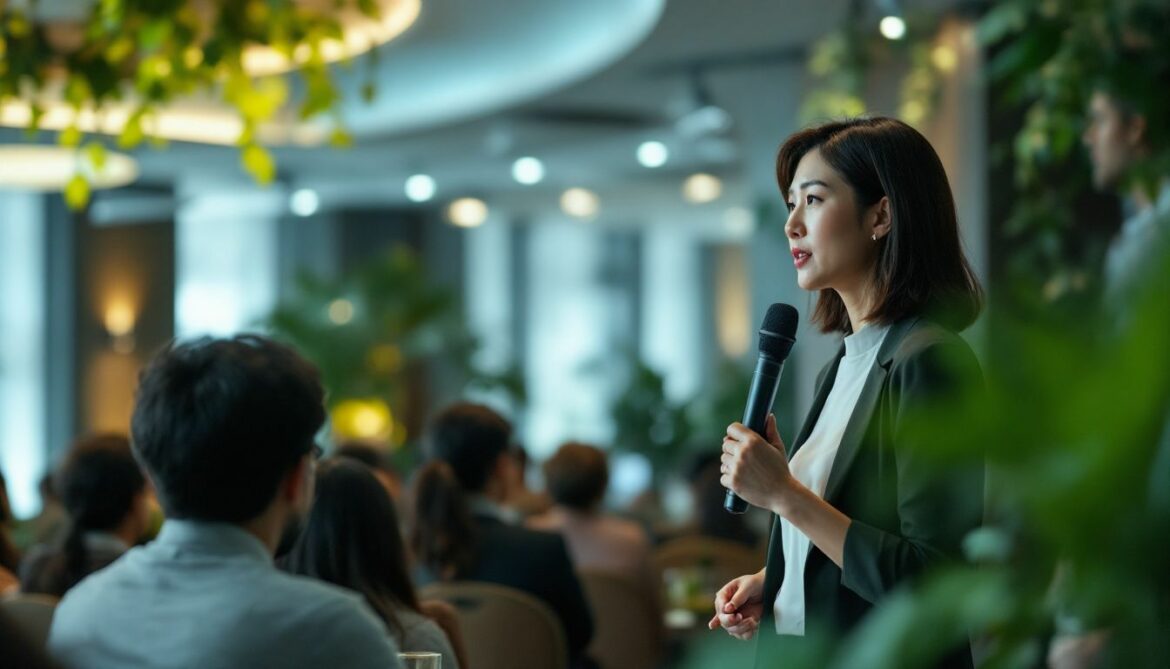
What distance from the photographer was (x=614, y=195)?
13938mm

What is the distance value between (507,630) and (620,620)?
1.15m

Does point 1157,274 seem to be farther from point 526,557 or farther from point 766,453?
point 526,557

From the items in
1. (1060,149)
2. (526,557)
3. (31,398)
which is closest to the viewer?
(1060,149)

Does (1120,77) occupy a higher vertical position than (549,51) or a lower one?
lower

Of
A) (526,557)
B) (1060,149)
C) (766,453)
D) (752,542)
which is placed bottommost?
(752,542)

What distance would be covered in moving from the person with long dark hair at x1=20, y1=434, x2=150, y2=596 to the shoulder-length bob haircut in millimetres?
2003

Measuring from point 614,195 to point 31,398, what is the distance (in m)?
5.76

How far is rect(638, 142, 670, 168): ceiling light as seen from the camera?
10344 millimetres

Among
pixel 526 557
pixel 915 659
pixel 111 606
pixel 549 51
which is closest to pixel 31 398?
pixel 549 51

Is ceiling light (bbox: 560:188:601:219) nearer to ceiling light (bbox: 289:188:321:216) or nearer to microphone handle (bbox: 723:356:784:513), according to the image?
ceiling light (bbox: 289:188:321:216)

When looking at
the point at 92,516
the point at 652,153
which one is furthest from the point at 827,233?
the point at 652,153

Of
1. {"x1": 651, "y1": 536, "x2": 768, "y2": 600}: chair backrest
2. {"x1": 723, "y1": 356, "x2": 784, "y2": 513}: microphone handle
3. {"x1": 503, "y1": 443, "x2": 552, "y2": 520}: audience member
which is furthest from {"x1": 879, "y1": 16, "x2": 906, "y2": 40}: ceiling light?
{"x1": 723, "y1": 356, "x2": 784, "y2": 513}: microphone handle

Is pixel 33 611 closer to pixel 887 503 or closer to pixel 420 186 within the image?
pixel 887 503

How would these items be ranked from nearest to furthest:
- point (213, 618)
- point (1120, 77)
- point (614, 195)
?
point (213, 618) < point (1120, 77) < point (614, 195)
